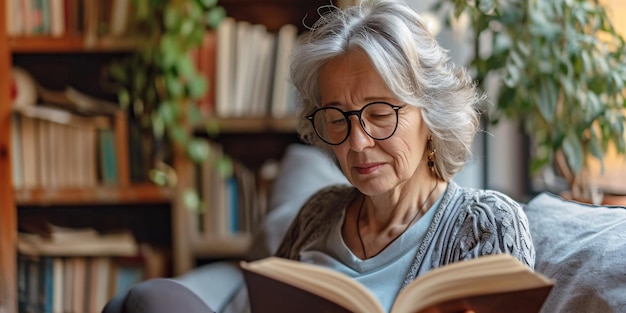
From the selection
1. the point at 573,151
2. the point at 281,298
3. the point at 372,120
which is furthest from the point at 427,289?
the point at 573,151

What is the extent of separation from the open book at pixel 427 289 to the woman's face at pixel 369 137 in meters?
0.35

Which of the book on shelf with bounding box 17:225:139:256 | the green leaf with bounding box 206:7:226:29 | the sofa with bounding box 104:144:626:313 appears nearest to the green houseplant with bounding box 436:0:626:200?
the sofa with bounding box 104:144:626:313

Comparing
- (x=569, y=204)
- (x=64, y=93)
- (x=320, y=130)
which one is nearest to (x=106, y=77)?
(x=64, y=93)

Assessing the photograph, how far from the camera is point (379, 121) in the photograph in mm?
1428

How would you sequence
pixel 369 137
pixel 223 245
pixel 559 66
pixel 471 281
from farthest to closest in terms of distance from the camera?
pixel 223 245 < pixel 559 66 < pixel 369 137 < pixel 471 281

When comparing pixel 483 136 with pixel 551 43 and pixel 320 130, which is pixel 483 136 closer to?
pixel 551 43

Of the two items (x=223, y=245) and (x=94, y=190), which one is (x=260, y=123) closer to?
(x=223, y=245)

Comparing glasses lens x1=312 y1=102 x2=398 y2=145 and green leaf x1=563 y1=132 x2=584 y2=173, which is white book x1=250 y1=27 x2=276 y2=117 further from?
glasses lens x1=312 y1=102 x2=398 y2=145

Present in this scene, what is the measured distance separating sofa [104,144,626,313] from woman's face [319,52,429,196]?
28 centimetres

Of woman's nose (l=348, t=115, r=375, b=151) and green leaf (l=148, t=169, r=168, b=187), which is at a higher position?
woman's nose (l=348, t=115, r=375, b=151)

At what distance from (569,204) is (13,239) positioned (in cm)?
195

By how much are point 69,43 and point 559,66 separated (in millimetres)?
1643

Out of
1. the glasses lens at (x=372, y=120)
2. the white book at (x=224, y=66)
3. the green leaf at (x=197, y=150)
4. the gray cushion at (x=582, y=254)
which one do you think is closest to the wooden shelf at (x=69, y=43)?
the white book at (x=224, y=66)

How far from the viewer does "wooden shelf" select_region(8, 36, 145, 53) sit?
9.05ft
